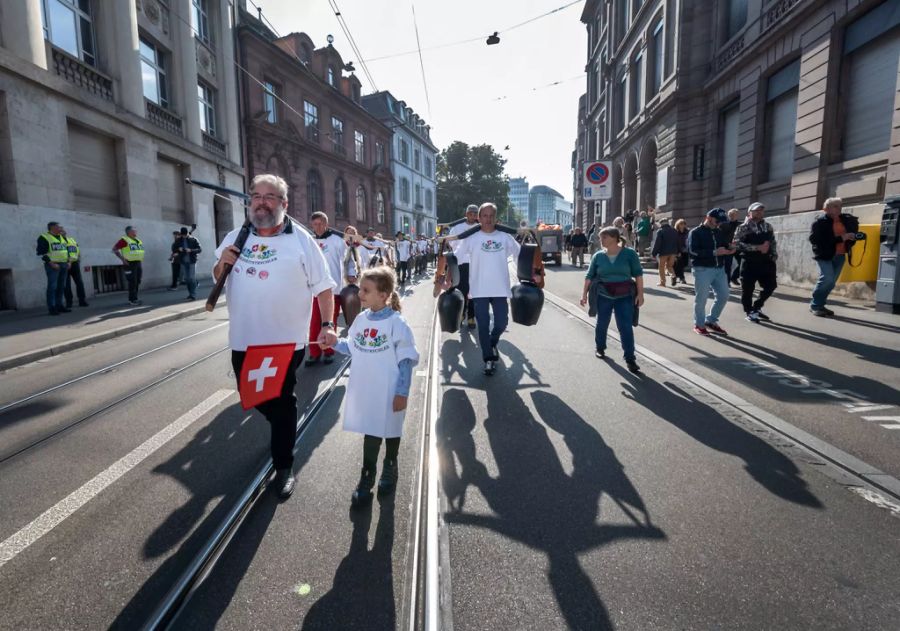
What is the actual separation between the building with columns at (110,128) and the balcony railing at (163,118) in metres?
0.04

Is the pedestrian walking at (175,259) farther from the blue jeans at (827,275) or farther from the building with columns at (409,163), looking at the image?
the building with columns at (409,163)

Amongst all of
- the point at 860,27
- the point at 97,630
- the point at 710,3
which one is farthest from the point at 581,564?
the point at 710,3

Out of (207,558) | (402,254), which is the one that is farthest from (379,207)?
(207,558)

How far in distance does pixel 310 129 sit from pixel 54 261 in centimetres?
2273

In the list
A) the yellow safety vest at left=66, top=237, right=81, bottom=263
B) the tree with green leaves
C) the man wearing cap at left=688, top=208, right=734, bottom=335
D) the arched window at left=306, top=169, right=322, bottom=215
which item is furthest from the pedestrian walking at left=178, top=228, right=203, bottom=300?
the tree with green leaves

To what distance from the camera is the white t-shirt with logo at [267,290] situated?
9.53 ft

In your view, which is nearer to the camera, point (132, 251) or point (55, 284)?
point (55, 284)

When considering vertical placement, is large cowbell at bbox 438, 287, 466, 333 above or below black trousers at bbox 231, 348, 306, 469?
above

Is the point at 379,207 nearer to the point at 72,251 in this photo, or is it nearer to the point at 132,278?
the point at 132,278

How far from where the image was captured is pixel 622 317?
5.77 meters

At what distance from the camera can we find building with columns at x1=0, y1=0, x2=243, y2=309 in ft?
35.5

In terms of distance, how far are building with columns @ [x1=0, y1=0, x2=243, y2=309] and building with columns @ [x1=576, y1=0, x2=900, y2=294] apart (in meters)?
13.7

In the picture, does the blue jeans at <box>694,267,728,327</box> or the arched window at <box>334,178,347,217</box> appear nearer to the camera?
the blue jeans at <box>694,267,728,327</box>

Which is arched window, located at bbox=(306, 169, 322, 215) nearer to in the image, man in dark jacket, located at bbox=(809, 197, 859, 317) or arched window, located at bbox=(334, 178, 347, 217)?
arched window, located at bbox=(334, 178, 347, 217)
